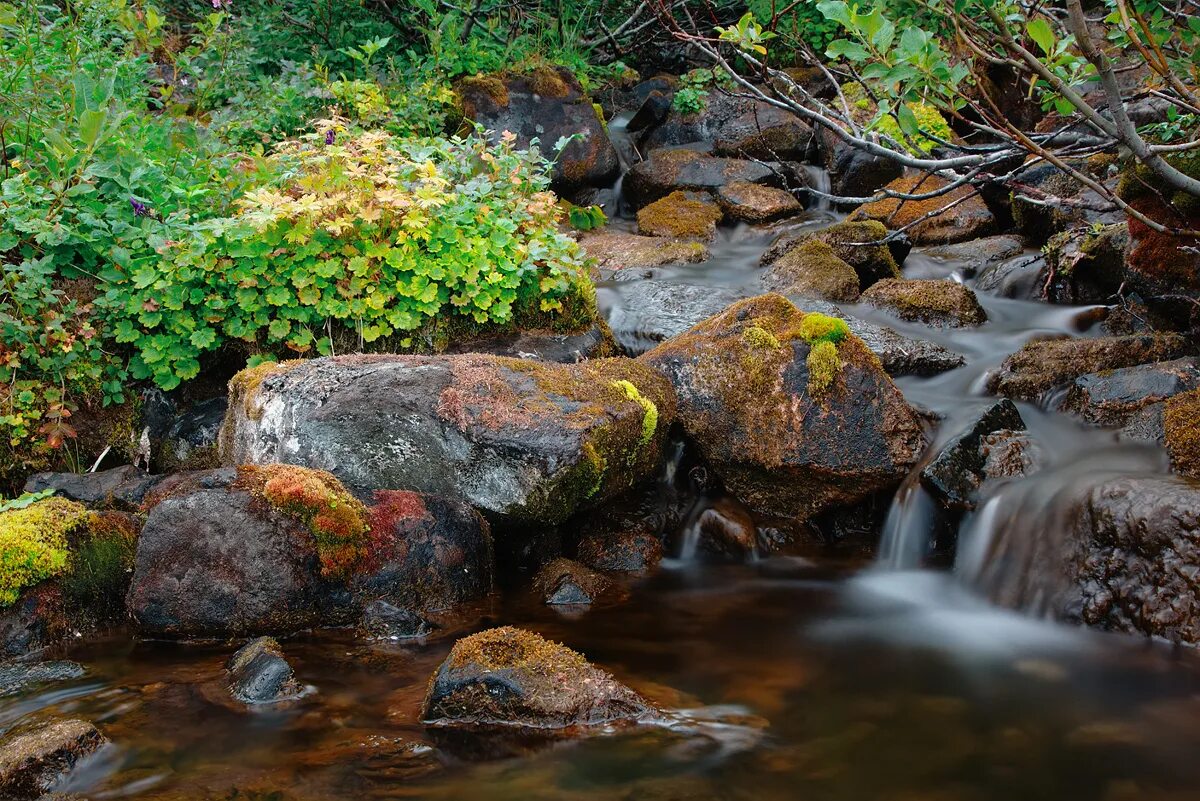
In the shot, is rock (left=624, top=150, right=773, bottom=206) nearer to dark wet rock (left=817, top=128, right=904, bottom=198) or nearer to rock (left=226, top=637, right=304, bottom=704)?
dark wet rock (left=817, top=128, right=904, bottom=198)

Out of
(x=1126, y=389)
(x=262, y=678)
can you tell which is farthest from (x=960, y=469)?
(x=262, y=678)

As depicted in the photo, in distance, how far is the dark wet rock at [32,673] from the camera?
13.3ft

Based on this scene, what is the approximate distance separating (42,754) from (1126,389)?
247 inches

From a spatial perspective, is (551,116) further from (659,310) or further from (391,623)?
(391,623)

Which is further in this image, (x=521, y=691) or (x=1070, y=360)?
(x=1070, y=360)

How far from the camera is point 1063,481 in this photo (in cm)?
534

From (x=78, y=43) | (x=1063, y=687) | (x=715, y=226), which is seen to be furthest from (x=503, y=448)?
(x=715, y=226)

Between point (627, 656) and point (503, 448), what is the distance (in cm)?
142

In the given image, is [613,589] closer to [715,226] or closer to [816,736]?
[816,736]

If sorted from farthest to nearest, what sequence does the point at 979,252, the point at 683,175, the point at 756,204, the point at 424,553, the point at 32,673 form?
the point at 683,175 < the point at 756,204 < the point at 979,252 < the point at 424,553 < the point at 32,673

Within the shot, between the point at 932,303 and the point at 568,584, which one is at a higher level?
the point at 932,303

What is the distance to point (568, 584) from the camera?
528cm

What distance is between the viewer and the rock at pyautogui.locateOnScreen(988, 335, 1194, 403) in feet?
21.3

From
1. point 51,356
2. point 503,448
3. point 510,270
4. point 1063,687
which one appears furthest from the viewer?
point 510,270
